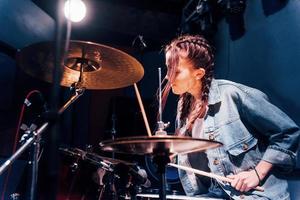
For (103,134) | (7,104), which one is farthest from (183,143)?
(103,134)

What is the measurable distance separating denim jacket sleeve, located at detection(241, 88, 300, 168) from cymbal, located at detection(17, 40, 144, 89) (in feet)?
2.17

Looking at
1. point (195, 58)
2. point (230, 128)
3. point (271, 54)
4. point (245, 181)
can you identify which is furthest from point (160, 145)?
point (271, 54)

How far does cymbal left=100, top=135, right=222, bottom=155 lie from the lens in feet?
3.95

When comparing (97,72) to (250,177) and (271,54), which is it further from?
(271,54)

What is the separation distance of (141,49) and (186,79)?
988 millimetres

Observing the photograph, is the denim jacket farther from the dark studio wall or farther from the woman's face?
the dark studio wall

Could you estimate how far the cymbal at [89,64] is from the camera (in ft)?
5.90

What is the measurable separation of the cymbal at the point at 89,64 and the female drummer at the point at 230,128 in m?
0.27

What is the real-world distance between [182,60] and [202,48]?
18cm

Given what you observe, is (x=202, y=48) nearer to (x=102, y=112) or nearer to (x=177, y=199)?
(x=177, y=199)

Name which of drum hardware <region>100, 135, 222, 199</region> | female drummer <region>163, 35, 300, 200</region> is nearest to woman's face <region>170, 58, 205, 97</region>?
female drummer <region>163, 35, 300, 200</region>

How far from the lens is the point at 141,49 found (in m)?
2.99

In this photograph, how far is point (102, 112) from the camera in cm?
422

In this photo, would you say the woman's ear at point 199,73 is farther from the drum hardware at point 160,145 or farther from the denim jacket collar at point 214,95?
the drum hardware at point 160,145
